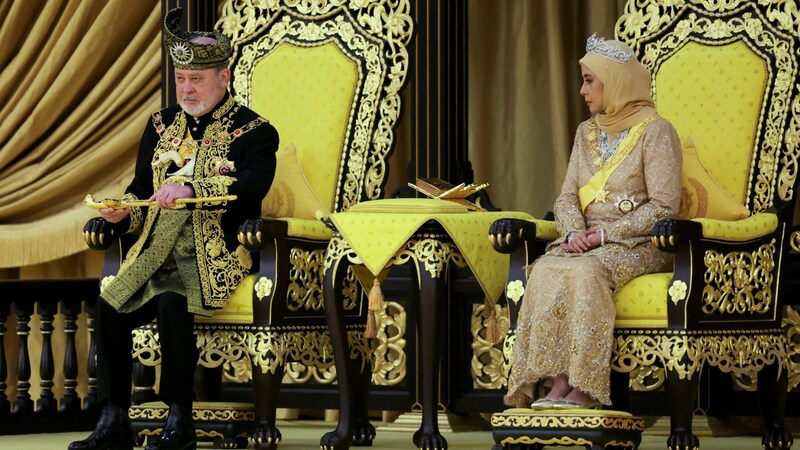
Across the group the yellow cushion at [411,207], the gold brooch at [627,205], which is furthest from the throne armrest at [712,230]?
the yellow cushion at [411,207]

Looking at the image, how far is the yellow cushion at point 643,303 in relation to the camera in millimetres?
4723

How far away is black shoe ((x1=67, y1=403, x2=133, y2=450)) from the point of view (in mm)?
4895

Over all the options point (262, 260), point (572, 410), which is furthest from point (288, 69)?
point (572, 410)

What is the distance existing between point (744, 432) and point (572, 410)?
4.53 feet

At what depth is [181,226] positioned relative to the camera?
5.13m

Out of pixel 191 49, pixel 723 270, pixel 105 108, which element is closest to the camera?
pixel 723 270

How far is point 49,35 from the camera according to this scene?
7234 millimetres

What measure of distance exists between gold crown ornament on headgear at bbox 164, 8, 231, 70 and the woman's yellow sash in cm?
118

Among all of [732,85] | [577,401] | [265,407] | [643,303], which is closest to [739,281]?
[643,303]

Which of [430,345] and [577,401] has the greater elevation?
[430,345]

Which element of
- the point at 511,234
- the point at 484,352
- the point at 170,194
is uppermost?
the point at 170,194

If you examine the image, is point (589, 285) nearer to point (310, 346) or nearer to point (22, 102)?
point (310, 346)

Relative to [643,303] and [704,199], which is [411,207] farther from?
[704,199]

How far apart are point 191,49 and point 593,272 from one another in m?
1.42
